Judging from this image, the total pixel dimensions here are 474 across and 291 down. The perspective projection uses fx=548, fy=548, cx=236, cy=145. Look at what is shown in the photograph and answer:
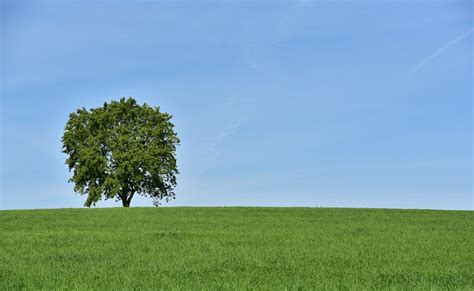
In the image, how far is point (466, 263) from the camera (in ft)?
49.2

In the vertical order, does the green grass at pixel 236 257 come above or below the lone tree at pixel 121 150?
below

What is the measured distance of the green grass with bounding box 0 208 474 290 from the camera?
11398mm

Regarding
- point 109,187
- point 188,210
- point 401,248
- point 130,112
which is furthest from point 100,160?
point 401,248

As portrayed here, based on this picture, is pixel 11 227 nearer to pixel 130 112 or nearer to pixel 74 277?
pixel 74 277

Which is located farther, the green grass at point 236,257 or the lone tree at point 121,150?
the lone tree at point 121,150

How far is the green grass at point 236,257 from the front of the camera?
37.4 ft

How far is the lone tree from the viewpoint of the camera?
5375cm

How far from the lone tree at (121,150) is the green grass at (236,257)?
24266mm

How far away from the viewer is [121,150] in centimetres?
5447

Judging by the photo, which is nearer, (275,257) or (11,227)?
(275,257)

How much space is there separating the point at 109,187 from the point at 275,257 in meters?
41.4

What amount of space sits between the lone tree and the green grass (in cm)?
2427

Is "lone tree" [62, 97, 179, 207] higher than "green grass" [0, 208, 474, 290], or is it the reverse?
"lone tree" [62, 97, 179, 207]

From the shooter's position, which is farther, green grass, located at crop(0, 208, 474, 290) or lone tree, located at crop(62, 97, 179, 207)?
lone tree, located at crop(62, 97, 179, 207)
